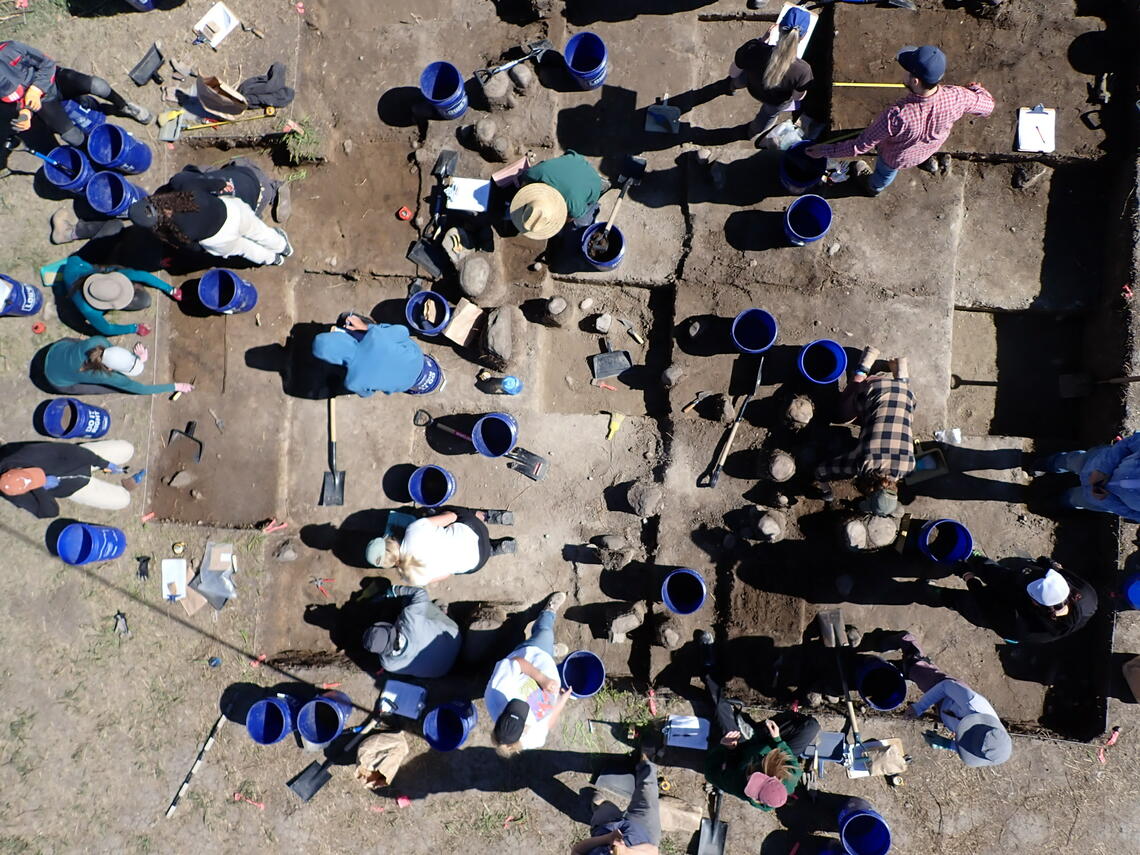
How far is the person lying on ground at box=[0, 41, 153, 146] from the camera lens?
19.5 ft

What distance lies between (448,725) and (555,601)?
4.64 feet

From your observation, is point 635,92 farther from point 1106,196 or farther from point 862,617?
point 862,617

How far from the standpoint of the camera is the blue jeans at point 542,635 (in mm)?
5176

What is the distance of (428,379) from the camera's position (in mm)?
5863

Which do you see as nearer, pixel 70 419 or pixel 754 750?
pixel 754 750

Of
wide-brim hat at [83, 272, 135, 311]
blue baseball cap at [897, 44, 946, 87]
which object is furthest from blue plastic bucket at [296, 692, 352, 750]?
blue baseball cap at [897, 44, 946, 87]

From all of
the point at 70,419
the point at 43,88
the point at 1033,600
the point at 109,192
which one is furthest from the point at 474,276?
the point at 1033,600

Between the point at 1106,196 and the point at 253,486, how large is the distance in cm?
886

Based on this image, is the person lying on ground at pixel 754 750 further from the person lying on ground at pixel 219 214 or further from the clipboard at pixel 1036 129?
the person lying on ground at pixel 219 214

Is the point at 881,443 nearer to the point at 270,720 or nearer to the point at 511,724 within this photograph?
the point at 511,724

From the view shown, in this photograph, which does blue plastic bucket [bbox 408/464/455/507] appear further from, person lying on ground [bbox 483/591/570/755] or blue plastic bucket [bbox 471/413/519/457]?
person lying on ground [bbox 483/591/570/755]

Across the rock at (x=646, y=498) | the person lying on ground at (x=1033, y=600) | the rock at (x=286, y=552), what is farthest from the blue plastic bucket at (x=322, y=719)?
the person lying on ground at (x=1033, y=600)

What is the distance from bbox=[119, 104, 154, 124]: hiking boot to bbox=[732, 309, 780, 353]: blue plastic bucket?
6.54 metres

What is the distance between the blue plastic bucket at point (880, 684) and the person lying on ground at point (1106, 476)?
7.00ft
